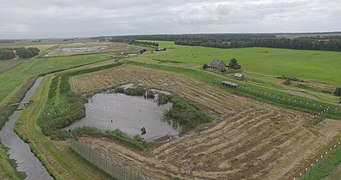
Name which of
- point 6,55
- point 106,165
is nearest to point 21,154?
point 106,165

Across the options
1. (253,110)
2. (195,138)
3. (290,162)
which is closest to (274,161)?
(290,162)

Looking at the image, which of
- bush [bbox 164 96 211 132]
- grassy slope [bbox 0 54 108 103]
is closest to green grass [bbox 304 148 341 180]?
bush [bbox 164 96 211 132]

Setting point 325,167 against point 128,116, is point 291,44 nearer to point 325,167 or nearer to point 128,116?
point 128,116

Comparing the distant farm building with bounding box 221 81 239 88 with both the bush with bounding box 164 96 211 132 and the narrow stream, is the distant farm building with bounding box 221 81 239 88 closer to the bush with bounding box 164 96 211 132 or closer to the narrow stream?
the bush with bounding box 164 96 211 132

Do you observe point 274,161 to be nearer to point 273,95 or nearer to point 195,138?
point 195,138

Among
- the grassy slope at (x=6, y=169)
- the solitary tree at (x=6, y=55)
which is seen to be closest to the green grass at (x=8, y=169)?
the grassy slope at (x=6, y=169)

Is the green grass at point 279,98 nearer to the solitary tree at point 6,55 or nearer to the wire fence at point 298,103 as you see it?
the wire fence at point 298,103
